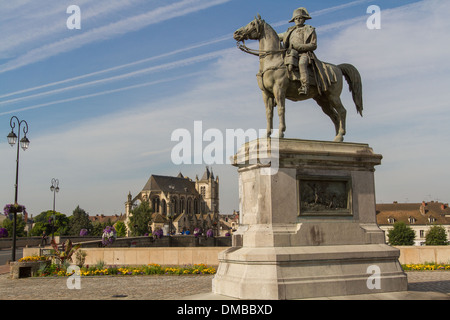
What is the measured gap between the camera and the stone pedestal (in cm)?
869

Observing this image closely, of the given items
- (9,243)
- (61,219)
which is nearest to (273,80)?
(9,243)

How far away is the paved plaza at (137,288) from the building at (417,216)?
300 feet

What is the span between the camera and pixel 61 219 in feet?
384

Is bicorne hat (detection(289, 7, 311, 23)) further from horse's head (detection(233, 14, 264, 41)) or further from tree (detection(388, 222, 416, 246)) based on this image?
tree (detection(388, 222, 416, 246))

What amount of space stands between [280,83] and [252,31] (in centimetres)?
152

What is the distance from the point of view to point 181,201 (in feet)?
568

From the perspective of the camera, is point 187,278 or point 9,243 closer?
point 187,278

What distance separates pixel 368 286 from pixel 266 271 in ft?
7.34

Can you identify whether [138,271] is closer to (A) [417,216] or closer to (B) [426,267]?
(B) [426,267]

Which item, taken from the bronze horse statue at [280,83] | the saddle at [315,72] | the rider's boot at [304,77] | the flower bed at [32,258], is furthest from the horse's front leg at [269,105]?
the flower bed at [32,258]

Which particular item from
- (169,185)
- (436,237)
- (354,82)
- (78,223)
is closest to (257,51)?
(354,82)

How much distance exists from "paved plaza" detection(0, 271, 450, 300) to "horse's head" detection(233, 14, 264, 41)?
6041 millimetres

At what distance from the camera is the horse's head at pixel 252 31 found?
1076 centimetres
